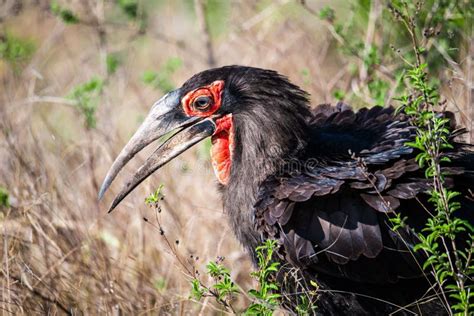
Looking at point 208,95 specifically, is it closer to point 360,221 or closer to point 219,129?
point 219,129

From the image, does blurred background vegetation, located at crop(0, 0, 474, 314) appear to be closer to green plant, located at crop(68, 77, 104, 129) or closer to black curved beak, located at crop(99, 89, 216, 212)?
green plant, located at crop(68, 77, 104, 129)

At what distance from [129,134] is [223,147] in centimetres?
363

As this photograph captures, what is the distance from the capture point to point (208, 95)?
14.8 feet

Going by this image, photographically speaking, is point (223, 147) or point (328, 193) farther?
point (223, 147)

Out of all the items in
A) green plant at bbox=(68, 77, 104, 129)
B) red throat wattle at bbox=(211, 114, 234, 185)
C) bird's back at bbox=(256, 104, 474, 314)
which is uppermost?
green plant at bbox=(68, 77, 104, 129)

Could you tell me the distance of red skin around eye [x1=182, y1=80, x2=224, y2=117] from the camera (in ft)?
14.8

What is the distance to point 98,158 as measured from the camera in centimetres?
649

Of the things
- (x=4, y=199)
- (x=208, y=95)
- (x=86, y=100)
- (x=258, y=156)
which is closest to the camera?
(x=258, y=156)

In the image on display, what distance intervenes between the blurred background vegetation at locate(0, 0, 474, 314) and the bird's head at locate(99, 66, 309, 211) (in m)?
0.59

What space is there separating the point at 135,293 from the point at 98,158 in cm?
182

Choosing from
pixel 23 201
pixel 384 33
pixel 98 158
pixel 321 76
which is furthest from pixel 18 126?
pixel 384 33

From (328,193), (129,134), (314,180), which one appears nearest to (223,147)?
(314,180)

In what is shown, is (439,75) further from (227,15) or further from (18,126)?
(18,126)

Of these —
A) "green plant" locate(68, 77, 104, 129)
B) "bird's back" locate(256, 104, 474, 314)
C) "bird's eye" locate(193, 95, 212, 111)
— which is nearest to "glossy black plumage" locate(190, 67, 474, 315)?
"bird's back" locate(256, 104, 474, 314)
